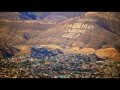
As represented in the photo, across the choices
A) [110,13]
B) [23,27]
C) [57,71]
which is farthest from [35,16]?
[110,13]

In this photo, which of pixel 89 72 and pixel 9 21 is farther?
pixel 9 21

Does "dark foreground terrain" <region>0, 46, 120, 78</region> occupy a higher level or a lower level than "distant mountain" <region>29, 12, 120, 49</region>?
lower

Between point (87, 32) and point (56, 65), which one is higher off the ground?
point (87, 32)

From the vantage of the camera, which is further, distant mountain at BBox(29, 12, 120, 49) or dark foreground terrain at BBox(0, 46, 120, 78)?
distant mountain at BBox(29, 12, 120, 49)

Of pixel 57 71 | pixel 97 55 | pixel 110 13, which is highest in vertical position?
pixel 110 13

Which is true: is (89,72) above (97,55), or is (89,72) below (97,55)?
below

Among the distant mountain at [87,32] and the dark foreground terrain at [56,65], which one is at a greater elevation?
the distant mountain at [87,32]

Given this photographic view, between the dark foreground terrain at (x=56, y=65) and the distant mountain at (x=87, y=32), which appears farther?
the distant mountain at (x=87, y=32)

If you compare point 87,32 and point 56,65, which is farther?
point 87,32
